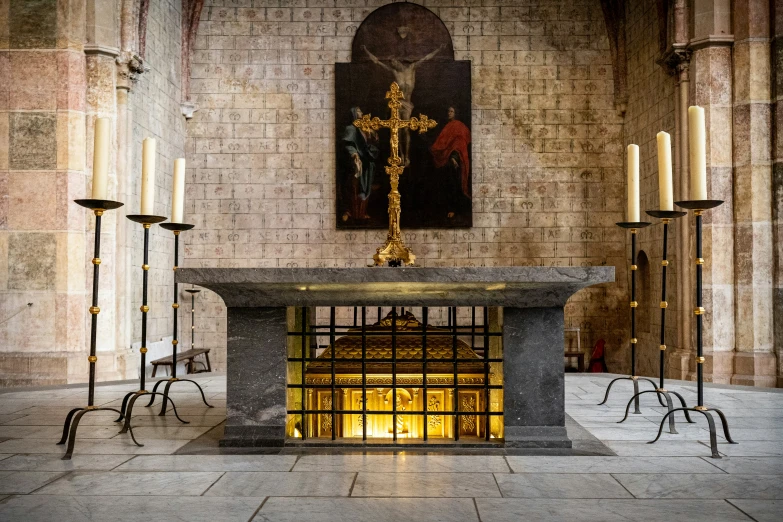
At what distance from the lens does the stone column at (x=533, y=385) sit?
4281mm

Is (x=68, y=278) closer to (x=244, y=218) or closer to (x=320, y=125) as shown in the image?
(x=244, y=218)

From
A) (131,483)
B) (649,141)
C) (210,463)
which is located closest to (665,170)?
(210,463)

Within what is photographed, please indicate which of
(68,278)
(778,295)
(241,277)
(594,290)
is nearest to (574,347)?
(594,290)

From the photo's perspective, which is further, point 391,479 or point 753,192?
point 753,192

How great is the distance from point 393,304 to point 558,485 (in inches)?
60.2

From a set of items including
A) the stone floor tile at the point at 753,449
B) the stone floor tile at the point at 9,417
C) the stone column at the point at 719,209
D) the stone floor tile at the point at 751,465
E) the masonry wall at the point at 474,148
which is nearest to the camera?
the stone floor tile at the point at 751,465

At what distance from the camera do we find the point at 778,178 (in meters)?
8.61

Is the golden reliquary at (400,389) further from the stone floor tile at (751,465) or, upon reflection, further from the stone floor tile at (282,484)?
the stone floor tile at (751,465)

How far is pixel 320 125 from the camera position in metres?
12.4

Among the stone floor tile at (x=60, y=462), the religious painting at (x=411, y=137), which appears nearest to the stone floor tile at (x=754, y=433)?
the stone floor tile at (x=60, y=462)

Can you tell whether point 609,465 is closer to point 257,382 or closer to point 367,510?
point 367,510

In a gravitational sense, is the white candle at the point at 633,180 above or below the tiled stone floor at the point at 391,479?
above

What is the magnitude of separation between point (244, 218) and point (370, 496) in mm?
9540

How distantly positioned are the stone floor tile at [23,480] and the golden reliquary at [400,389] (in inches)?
65.2
